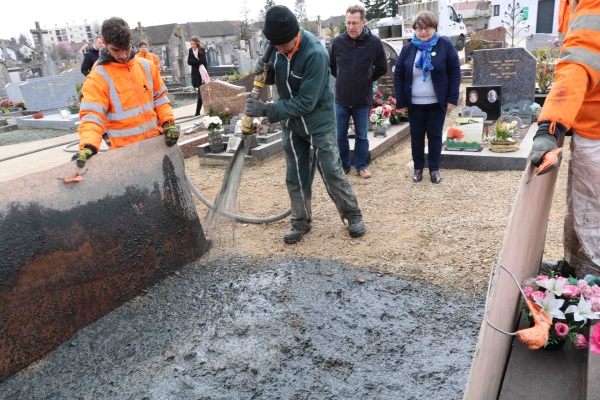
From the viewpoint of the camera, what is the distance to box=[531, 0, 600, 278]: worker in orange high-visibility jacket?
1998 millimetres

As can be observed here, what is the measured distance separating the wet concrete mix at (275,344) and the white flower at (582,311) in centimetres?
56

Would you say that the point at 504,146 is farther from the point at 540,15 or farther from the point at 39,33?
the point at 540,15

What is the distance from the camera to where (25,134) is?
1066 centimetres

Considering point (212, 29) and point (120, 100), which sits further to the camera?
point (212, 29)

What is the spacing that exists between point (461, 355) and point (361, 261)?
1.23 meters

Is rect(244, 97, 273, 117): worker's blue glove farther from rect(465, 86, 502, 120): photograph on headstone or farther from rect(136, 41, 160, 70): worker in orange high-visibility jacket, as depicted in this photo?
rect(136, 41, 160, 70): worker in orange high-visibility jacket

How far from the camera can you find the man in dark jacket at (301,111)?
3.24m

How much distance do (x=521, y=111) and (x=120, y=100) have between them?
19.4 feet

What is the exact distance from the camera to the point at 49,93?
40.2ft

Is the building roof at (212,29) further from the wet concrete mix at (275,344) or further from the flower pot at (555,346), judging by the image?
the flower pot at (555,346)

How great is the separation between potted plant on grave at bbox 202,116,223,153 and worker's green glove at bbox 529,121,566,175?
522 centimetres

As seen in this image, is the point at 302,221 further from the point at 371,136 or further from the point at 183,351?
the point at 371,136

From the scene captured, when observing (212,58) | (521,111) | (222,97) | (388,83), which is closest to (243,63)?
(212,58)

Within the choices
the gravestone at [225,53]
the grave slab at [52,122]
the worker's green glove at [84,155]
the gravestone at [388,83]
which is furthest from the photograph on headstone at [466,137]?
the gravestone at [225,53]
